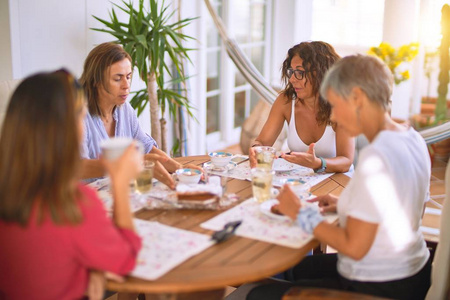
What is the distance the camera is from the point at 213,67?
558cm

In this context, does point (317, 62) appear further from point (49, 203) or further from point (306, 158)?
point (49, 203)

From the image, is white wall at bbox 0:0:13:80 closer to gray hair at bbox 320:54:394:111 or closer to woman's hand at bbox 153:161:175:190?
woman's hand at bbox 153:161:175:190

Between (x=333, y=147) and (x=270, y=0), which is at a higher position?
(x=270, y=0)

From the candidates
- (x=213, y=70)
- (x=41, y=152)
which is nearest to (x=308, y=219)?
(x=41, y=152)

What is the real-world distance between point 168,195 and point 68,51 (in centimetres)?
178

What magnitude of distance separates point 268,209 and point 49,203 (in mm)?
733

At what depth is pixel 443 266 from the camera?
1660mm

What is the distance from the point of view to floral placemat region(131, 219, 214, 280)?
55.5 inches

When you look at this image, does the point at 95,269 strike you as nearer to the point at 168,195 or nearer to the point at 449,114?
the point at 168,195

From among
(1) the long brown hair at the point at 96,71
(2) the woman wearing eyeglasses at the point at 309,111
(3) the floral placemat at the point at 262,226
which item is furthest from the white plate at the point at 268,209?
(1) the long brown hair at the point at 96,71

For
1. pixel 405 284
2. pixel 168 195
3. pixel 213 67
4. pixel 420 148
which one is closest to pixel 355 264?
pixel 405 284

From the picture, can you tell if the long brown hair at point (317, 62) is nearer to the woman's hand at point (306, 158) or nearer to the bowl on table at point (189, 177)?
the woman's hand at point (306, 158)

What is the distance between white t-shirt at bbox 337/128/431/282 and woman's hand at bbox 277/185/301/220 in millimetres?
132

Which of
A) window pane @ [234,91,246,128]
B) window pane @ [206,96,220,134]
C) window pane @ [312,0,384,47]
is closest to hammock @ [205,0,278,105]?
window pane @ [206,96,220,134]
